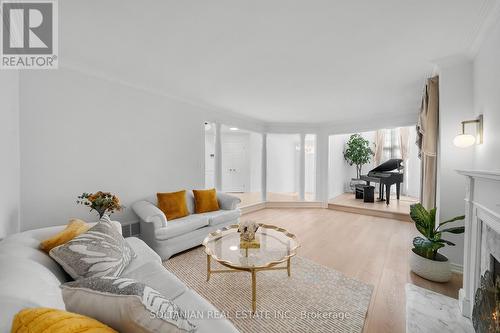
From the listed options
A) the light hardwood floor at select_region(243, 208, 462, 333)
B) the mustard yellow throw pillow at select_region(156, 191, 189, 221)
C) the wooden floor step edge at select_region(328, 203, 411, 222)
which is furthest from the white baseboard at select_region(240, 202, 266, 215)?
the mustard yellow throw pillow at select_region(156, 191, 189, 221)

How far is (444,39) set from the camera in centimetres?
206

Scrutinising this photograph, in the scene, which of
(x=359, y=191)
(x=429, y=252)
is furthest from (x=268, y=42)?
(x=359, y=191)

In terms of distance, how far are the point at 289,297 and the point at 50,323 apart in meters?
1.92

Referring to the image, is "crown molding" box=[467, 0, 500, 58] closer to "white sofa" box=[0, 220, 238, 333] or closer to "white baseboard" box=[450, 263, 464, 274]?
"white baseboard" box=[450, 263, 464, 274]

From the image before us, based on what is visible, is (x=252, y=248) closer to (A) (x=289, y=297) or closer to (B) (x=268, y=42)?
(A) (x=289, y=297)

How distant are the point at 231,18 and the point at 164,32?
698mm

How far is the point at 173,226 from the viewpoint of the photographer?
2809 millimetres

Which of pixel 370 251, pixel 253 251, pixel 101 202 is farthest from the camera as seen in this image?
pixel 370 251

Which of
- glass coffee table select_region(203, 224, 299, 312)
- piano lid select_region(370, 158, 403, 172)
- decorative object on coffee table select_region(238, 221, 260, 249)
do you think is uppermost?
piano lid select_region(370, 158, 403, 172)

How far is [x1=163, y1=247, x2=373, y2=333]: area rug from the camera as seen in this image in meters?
1.73

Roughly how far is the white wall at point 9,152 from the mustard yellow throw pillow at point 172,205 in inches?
60.2

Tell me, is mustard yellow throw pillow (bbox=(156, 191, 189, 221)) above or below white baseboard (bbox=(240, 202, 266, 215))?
above

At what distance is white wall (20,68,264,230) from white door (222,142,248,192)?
3705 mm

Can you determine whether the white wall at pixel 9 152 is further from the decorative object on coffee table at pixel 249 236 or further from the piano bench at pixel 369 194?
the piano bench at pixel 369 194
